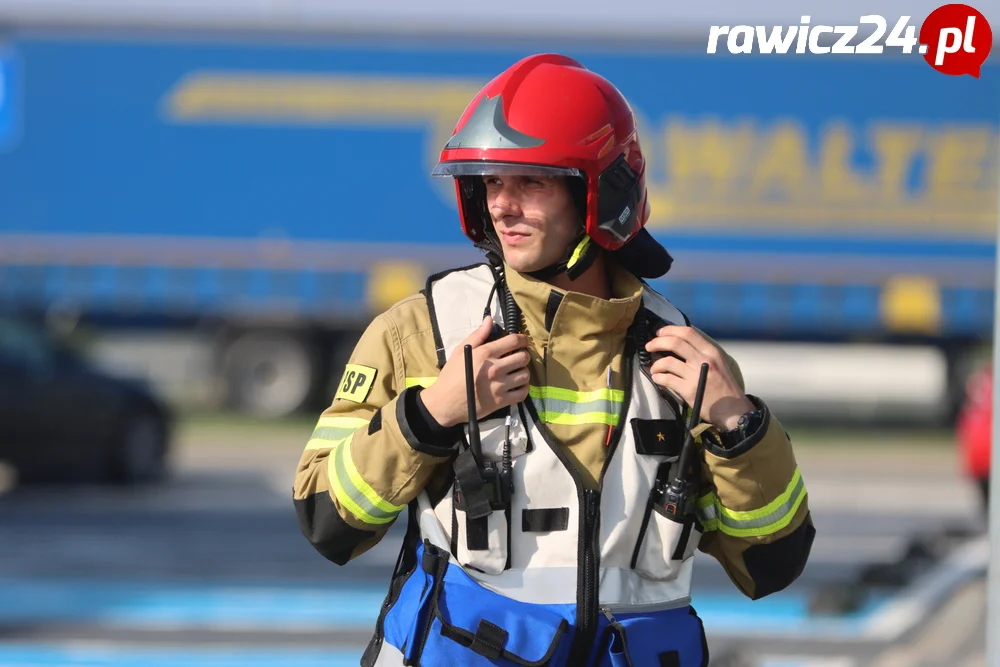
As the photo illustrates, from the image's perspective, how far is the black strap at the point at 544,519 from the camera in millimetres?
2602

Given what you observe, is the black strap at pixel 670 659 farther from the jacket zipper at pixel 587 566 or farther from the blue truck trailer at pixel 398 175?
the blue truck trailer at pixel 398 175

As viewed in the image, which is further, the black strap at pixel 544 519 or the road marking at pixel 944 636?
the road marking at pixel 944 636

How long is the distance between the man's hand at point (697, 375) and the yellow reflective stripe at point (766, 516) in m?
0.16

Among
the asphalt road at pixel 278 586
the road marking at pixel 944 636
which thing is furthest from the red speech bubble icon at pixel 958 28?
the road marking at pixel 944 636

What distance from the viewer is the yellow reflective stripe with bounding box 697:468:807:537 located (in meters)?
2.67

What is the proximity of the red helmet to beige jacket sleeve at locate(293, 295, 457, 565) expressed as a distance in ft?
0.97

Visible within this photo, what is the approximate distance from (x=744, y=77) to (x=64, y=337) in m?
9.26

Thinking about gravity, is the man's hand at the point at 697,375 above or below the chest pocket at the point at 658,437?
above

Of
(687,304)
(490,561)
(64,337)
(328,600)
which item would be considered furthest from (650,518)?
(64,337)

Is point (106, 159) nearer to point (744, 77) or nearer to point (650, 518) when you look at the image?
point (744, 77)

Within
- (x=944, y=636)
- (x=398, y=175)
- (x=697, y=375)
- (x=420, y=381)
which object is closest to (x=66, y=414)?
(x=398, y=175)

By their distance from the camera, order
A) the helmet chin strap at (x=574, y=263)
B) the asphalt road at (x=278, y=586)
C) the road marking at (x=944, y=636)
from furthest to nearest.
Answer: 1. the asphalt road at (x=278, y=586)
2. the road marking at (x=944, y=636)
3. the helmet chin strap at (x=574, y=263)

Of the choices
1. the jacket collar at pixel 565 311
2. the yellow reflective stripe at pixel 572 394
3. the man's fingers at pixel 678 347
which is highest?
the jacket collar at pixel 565 311

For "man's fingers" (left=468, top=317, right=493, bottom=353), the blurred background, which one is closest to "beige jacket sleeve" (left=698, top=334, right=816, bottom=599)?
"man's fingers" (left=468, top=317, right=493, bottom=353)
